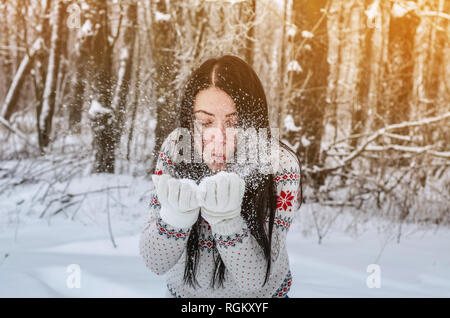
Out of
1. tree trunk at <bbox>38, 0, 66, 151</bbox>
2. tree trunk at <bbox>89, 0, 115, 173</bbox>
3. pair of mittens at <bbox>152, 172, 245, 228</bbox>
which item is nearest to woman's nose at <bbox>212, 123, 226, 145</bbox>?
pair of mittens at <bbox>152, 172, 245, 228</bbox>

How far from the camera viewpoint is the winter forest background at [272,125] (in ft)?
10.9

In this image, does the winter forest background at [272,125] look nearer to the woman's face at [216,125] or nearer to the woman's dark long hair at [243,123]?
the woman's dark long hair at [243,123]

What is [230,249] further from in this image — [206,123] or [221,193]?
[206,123]

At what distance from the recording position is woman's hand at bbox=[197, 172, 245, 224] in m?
1.11

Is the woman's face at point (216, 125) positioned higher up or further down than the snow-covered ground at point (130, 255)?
higher up

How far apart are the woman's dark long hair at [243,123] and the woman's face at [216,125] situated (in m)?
0.02

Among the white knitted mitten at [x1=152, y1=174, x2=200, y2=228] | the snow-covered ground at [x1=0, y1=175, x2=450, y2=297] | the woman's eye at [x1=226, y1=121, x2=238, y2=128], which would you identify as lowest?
the snow-covered ground at [x1=0, y1=175, x2=450, y2=297]

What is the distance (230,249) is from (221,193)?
0.22 m

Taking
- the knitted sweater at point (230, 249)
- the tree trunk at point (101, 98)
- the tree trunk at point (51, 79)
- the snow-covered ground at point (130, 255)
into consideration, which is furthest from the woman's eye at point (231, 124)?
the tree trunk at point (51, 79)

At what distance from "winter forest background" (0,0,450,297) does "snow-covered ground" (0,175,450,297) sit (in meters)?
0.02

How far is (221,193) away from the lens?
3.67 ft

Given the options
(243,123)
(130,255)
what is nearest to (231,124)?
(243,123)

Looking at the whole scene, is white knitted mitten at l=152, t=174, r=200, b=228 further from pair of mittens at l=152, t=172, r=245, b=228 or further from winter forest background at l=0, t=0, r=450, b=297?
winter forest background at l=0, t=0, r=450, b=297

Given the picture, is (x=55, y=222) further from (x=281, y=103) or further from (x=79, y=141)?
(x=281, y=103)
